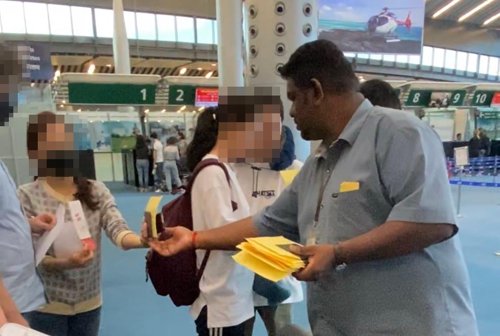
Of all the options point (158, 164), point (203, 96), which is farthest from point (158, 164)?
point (203, 96)

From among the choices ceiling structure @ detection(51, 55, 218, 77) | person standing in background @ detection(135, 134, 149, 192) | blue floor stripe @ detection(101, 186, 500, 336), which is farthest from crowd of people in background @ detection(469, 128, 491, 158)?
ceiling structure @ detection(51, 55, 218, 77)

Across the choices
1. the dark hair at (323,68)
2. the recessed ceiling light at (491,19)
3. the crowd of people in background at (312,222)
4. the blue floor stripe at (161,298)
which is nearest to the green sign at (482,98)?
the blue floor stripe at (161,298)

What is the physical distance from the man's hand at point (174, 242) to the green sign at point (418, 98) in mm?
14255

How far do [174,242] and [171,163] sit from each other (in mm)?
11369

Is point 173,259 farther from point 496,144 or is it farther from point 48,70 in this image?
point 496,144

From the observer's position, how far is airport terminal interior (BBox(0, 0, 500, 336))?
4.19 m

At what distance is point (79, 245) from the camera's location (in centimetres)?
203

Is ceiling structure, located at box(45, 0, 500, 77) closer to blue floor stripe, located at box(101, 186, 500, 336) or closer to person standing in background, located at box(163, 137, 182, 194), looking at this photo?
person standing in background, located at box(163, 137, 182, 194)

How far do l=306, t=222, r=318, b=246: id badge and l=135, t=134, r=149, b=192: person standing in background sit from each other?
40.3ft

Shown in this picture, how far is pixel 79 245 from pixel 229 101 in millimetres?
901

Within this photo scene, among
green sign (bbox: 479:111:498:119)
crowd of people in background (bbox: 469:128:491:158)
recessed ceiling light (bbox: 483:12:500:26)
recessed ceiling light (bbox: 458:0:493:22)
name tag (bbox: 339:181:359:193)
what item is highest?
recessed ceiling light (bbox: 458:0:493:22)

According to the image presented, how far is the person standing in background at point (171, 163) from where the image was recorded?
12922 millimetres

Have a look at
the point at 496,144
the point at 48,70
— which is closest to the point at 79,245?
the point at 48,70

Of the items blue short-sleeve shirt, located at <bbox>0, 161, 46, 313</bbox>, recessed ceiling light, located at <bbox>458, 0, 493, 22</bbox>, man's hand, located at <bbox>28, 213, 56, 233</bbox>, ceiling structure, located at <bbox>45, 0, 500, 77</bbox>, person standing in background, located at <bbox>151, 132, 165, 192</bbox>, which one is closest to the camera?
blue short-sleeve shirt, located at <bbox>0, 161, 46, 313</bbox>
